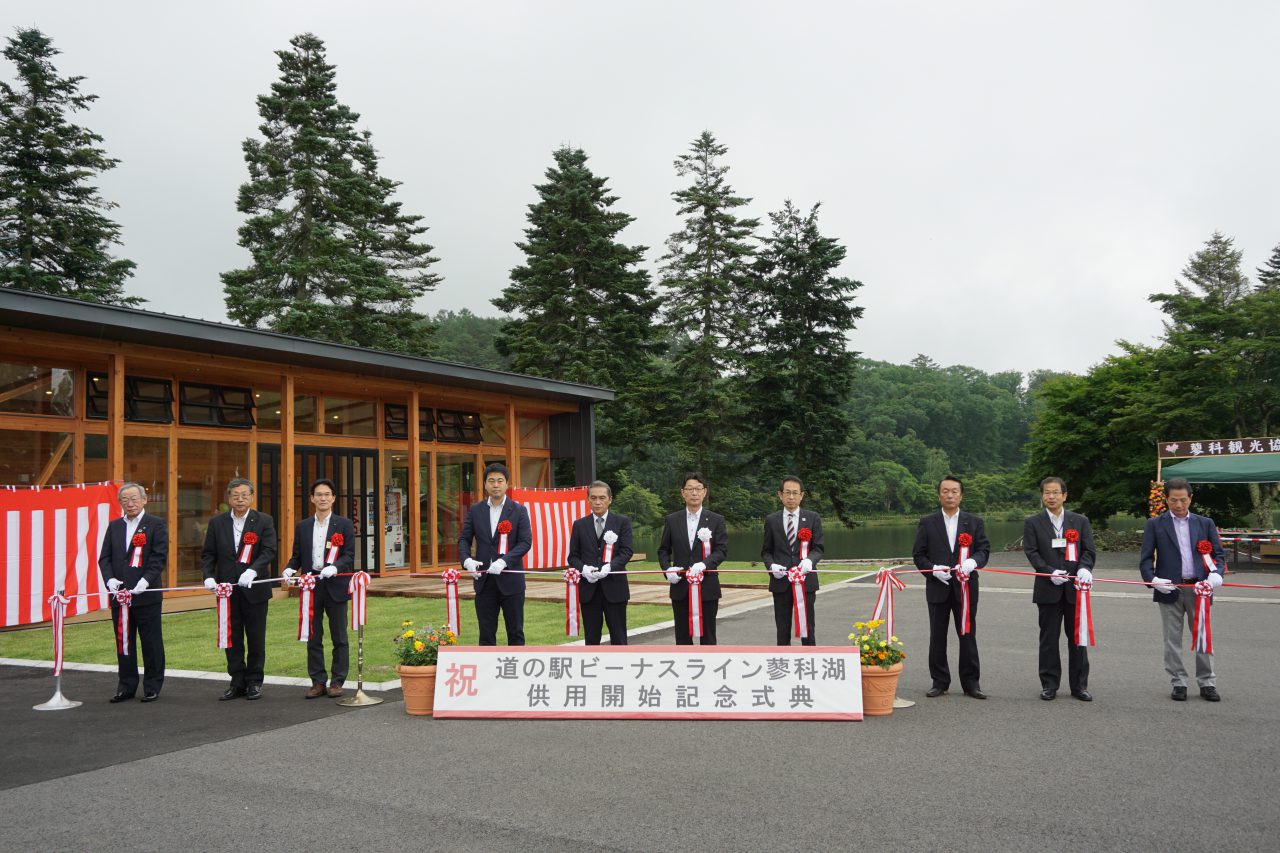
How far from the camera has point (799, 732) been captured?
5582mm

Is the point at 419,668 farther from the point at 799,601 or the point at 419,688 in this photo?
the point at 799,601

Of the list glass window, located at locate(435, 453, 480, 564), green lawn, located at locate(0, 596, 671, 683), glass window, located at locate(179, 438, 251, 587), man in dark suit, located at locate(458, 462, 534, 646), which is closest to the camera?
man in dark suit, located at locate(458, 462, 534, 646)

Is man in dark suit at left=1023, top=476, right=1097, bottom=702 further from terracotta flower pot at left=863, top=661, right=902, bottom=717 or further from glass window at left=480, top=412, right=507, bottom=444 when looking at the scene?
glass window at left=480, top=412, right=507, bottom=444

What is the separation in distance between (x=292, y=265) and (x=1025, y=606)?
24852mm

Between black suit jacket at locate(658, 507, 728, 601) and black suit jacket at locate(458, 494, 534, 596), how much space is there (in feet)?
3.81

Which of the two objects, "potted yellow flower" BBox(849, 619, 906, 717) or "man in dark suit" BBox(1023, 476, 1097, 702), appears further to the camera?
"man in dark suit" BBox(1023, 476, 1097, 702)

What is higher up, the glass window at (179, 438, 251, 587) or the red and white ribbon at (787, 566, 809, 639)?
the glass window at (179, 438, 251, 587)

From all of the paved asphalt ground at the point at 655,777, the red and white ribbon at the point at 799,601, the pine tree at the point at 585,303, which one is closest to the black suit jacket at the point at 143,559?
the paved asphalt ground at the point at 655,777

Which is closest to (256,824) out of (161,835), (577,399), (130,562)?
(161,835)

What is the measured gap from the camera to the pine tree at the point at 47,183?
2720 cm

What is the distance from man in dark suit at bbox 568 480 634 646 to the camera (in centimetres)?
721

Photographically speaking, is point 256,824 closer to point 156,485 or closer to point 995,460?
point 156,485

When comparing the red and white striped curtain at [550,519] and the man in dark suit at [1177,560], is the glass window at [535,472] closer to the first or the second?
the red and white striped curtain at [550,519]

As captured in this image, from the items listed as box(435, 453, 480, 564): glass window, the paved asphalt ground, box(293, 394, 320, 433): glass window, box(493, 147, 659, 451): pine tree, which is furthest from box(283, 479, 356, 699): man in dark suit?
box(493, 147, 659, 451): pine tree
